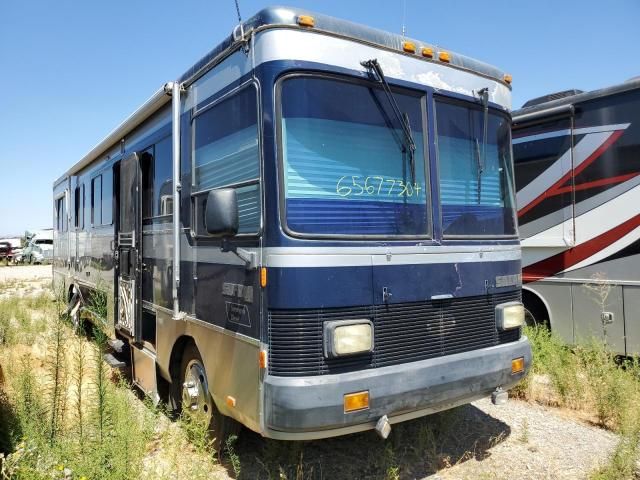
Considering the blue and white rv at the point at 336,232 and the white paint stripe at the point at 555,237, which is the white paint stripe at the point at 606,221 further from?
the blue and white rv at the point at 336,232

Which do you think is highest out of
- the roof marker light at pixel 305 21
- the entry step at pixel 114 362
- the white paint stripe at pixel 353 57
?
the roof marker light at pixel 305 21

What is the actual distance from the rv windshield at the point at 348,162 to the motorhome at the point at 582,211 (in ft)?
10.9

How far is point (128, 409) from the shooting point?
4.10 meters

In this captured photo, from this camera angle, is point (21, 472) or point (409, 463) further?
point (409, 463)

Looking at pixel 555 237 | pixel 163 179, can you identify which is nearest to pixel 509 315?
pixel 555 237

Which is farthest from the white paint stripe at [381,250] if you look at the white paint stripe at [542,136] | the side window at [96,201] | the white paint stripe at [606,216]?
the side window at [96,201]

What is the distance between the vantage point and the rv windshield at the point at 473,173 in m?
3.62

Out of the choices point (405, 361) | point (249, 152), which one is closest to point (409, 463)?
point (405, 361)

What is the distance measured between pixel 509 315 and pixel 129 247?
378cm

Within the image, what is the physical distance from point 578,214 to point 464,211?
3008 mm

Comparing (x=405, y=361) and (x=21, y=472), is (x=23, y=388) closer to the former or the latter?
(x=21, y=472)

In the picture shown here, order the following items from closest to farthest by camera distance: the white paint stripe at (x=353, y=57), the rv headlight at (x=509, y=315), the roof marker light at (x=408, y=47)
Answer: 1. the white paint stripe at (x=353, y=57)
2. the roof marker light at (x=408, y=47)
3. the rv headlight at (x=509, y=315)

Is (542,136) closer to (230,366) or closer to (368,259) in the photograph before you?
(368,259)

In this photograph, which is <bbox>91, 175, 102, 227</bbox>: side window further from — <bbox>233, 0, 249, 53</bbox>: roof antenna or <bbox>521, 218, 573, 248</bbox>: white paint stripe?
<bbox>521, 218, 573, 248</bbox>: white paint stripe
